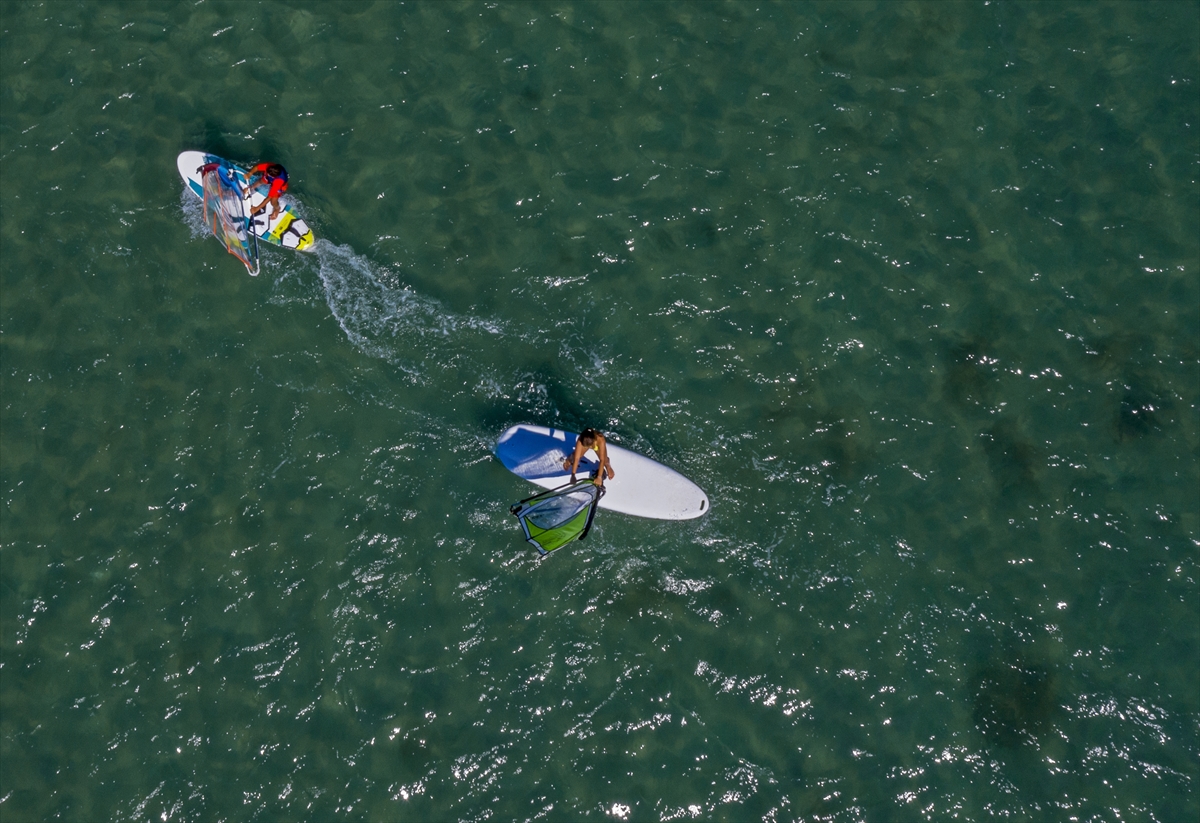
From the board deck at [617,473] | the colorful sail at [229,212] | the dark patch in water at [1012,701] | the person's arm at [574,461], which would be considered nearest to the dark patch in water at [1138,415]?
the dark patch in water at [1012,701]

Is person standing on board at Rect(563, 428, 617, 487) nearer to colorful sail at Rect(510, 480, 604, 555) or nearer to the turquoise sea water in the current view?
colorful sail at Rect(510, 480, 604, 555)

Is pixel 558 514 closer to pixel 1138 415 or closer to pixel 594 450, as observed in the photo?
pixel 594 450

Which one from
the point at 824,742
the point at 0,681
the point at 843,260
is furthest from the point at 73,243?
the point at 824,742

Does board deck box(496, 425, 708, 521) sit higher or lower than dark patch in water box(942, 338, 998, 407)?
lower

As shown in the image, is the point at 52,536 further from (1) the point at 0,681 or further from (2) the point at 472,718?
(2) the point at 472,718

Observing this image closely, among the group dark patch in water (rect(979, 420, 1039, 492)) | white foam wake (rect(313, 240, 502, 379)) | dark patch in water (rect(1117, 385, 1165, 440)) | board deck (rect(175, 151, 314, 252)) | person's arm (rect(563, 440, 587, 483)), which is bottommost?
dark patch in water (rect(979, 420, 1039, 492))

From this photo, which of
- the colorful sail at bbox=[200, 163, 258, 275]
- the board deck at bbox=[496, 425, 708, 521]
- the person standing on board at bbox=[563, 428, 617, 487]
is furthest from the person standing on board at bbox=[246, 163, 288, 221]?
the person standing on board at bbox=[563, 428, 617, 487]

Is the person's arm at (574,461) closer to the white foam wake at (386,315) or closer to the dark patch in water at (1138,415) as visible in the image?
the white foam wake at (386,315)
